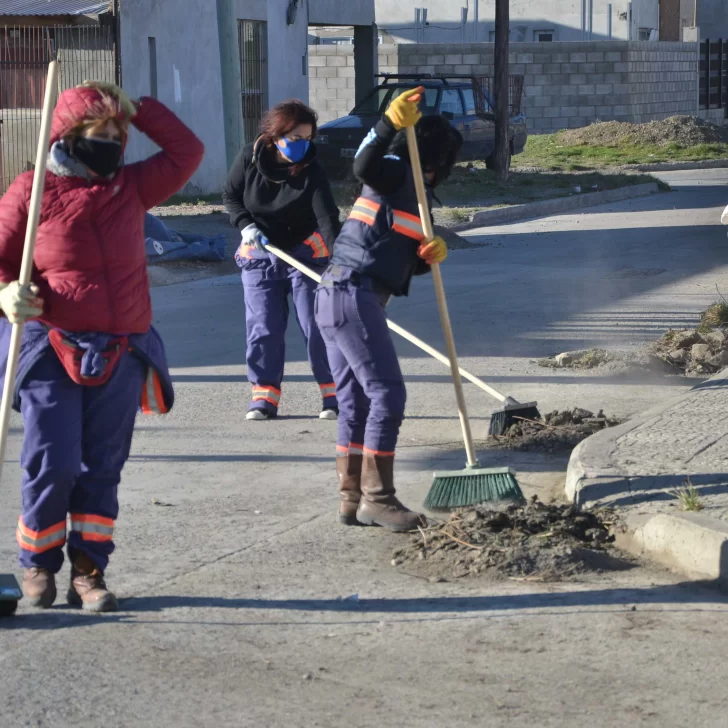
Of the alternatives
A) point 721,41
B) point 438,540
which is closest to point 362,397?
point 438,540

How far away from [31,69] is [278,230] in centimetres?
1254

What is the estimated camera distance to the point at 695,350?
9.15 metres

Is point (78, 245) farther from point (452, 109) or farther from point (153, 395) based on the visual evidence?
point (452, 109)

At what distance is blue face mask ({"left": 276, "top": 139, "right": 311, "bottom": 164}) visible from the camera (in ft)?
24.1

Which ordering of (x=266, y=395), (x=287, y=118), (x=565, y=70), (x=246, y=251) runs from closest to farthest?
(x=287, y=118) < (x=246, y=251) < (x=266, y=395) < (x=565, y=70)

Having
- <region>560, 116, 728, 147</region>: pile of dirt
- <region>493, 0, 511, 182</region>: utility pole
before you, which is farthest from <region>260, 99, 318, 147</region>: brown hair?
<region>560, 116, 728, 147</region>: pile of dirt

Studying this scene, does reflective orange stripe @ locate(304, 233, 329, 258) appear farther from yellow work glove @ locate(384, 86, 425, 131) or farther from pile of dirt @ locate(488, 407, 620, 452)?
yellow work glove @ locate(384, 86, 425, 131)

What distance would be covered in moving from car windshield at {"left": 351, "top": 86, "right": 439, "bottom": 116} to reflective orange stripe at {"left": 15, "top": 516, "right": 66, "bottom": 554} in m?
19.7

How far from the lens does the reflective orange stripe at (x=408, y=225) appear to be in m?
5.34

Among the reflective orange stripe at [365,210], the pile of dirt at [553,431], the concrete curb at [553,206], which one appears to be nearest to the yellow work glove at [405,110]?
the reflective orange stripe at [365,210]

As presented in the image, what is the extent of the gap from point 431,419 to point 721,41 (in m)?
42.8

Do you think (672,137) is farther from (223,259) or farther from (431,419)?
(431,419)

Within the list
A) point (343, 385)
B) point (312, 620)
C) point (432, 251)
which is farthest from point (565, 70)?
point (312, 620)

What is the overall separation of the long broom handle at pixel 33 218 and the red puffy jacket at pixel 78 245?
2.7 inches
